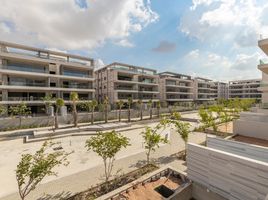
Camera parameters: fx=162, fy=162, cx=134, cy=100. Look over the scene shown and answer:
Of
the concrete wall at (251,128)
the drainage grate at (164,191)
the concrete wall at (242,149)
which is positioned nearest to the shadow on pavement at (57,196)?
the drainage grate at (164,191)

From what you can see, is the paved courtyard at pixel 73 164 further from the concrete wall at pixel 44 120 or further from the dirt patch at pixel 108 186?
the concrete wall at pixel 44 120

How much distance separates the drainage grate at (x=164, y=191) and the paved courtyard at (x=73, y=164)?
10.6 ft

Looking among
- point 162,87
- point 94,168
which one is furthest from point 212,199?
point 162,87

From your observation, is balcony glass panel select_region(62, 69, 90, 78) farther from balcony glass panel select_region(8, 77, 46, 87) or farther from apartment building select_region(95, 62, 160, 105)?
apartment building select_region(95, 62, 160, 105)

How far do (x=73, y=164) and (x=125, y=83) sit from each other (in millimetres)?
36202

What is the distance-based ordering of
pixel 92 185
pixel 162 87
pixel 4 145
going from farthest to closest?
pixel 162 87
pixel 4 145
pixel 92 185

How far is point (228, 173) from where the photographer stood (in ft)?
23.9

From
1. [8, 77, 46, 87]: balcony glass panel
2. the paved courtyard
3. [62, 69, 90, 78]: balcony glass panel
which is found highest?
[62, 69, 90, 78]: balcony glass panel

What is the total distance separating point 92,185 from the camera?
938 centimetres

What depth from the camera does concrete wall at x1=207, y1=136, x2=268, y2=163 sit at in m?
8.31

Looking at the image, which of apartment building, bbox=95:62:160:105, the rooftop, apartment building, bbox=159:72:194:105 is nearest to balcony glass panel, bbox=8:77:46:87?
apartment building, bbox=95:62:160:105

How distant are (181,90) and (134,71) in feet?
87.1

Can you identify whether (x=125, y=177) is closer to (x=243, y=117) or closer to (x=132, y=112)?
(x=243, y=117)

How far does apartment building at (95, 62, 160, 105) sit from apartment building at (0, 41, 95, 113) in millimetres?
6595
